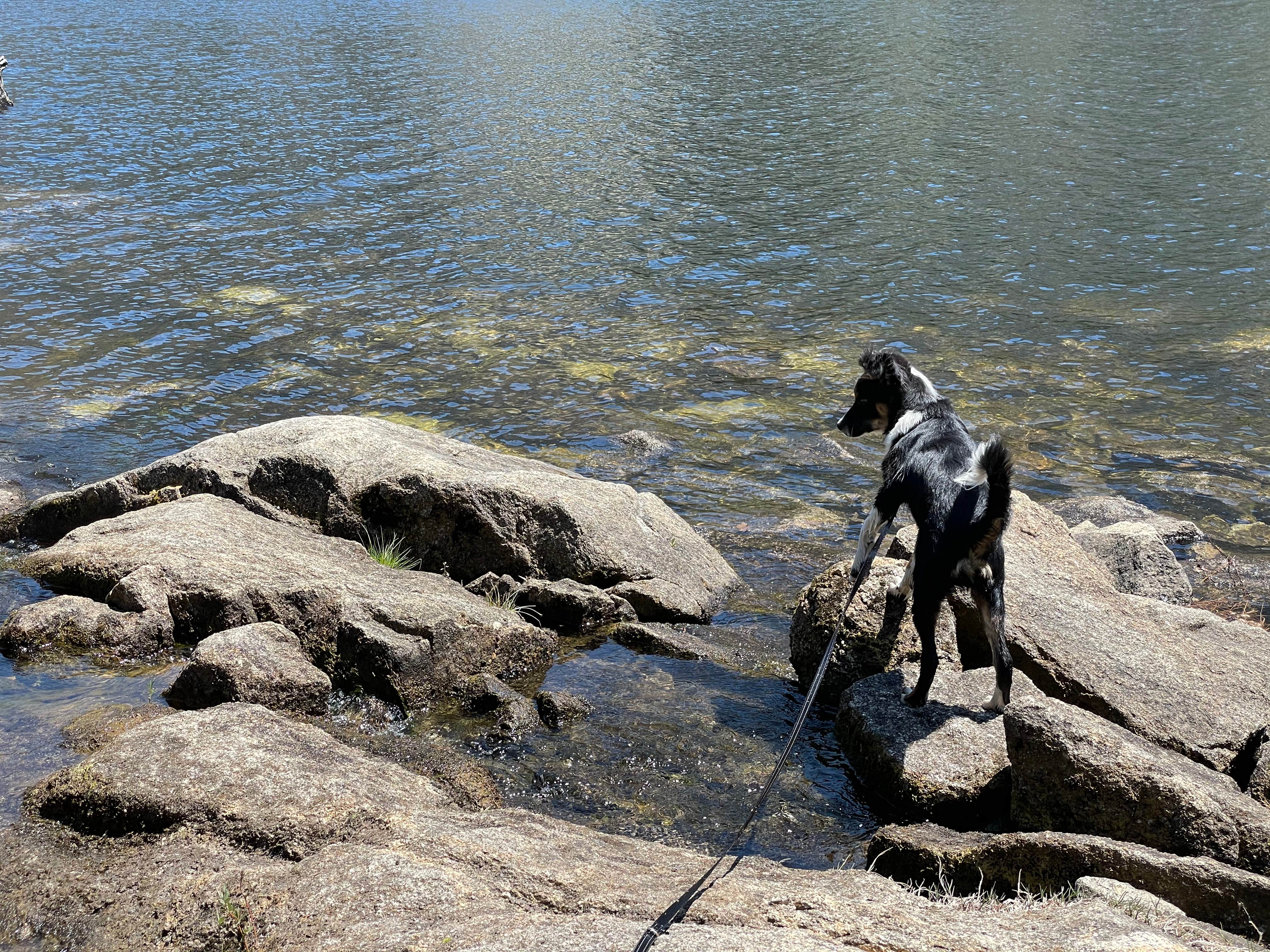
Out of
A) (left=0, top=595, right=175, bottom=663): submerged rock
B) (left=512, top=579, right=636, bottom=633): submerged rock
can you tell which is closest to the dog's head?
(left=512, top=579, right=636, bottom=633): submerged rock

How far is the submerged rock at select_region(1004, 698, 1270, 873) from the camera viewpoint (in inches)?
200

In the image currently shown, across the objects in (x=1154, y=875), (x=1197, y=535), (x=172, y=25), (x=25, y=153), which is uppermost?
(x=172, y=25)

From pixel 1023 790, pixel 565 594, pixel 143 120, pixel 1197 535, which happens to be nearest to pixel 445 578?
pixel 565 594

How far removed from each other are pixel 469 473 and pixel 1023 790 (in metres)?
4.47

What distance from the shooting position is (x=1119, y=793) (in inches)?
207

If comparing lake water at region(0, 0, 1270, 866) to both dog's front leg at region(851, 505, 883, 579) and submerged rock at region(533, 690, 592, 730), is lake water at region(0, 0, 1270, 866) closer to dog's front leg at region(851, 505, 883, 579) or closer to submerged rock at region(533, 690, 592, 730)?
submerged rock at region(533, 690, 592, 730)

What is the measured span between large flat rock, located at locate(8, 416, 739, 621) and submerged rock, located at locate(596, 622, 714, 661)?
0.40 metres

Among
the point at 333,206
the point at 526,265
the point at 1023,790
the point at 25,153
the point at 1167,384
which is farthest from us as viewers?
the point at 25,153

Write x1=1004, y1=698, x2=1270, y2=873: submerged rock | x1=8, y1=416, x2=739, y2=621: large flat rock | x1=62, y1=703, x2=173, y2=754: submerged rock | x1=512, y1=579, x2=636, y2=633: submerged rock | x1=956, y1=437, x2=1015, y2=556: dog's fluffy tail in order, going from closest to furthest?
x1=1004, y1=698, x2=1270, y2=873: submerged rock
x1=62, y1=703, x2=173, y2=754: submerged rock
x1=956, y1=437, x2=1015, y2=556: dog's fluffy tail
x1=512, y1=579, x2=636, y2=633: submerged rock
x1=8, y1=416, x2=739, y2=621: large flat rock

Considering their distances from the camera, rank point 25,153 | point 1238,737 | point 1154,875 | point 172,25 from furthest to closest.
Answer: point 172,25 → point 25,153 → point 1238,737 → point 1154,875

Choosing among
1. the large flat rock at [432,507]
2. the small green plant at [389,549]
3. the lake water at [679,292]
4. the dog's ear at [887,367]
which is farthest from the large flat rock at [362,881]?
the dog's ear at [887,367]

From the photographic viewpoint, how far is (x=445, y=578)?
7.89 meters

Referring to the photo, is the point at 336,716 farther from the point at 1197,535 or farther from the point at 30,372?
the point at 30,372

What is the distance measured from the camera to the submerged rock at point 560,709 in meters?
6.57
